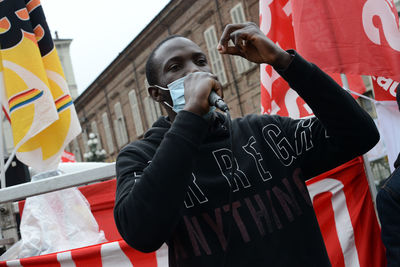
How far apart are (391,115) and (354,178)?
22.1 inches

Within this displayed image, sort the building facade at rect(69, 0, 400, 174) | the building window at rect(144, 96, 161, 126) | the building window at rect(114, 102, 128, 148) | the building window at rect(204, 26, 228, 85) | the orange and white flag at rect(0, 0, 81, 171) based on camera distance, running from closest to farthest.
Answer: the orange and white flag at rect(0, 0, 81, 171) < the building facade at rect(69, 0, 400, 174) < the building window at rect(204, 26, 228, 85) < the building window at rect(144, 96, 161, 126) < the building window at rect(114, 102, 128, 148)

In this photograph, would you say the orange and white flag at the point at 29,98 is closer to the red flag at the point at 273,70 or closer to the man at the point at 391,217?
the red flag at the point at 273,70

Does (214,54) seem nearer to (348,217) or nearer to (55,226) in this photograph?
(55,226)

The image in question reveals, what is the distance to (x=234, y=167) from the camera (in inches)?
64.4

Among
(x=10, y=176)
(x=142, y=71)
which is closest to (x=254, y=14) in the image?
(x=142, y=71)

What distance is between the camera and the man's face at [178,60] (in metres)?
1.75

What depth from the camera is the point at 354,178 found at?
2.87m

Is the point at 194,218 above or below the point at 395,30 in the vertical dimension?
below

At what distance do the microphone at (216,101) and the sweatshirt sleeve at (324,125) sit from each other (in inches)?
11.7

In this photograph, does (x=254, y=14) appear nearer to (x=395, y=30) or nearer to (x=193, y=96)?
(x=395, y=30)

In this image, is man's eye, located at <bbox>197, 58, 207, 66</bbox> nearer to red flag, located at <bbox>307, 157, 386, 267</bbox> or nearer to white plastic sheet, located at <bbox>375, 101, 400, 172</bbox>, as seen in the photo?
red flag, located at <bbox>307, 157, 386, 267</bbox>

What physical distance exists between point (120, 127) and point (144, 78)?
6118 millimetres

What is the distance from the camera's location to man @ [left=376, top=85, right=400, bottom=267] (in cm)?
227

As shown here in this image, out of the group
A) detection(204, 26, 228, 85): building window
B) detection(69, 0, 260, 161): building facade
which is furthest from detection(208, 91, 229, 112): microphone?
detection(204, 26, 228, 85): building window
